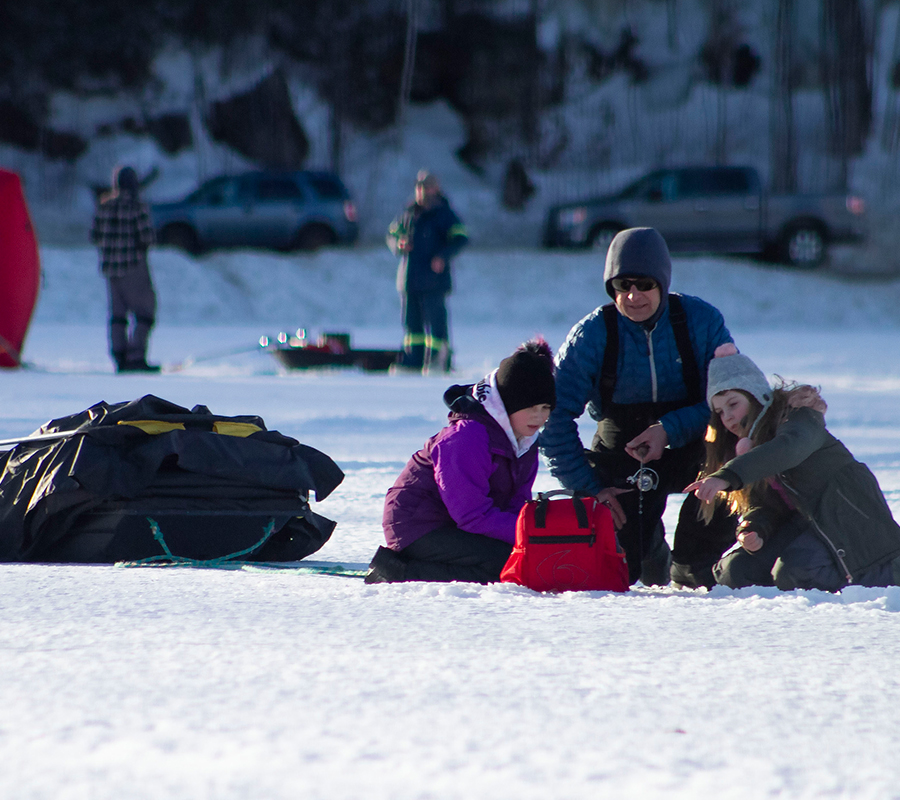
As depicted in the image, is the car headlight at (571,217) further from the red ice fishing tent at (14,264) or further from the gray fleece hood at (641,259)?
the gray fleece hood at (641,259)

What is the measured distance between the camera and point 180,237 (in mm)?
19172

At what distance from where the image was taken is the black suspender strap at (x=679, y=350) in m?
3.87

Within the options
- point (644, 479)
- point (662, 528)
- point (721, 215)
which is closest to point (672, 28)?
point (721, 215)

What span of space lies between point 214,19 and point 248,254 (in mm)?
8648

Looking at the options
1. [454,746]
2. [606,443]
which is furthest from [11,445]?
[454,746]

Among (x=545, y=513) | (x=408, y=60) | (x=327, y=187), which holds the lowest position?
(x=545, y=513)

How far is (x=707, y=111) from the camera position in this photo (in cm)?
2619

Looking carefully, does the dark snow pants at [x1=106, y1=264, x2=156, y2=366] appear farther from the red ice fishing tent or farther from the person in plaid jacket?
the red ice fishing tent

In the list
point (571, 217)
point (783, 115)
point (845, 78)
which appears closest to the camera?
point (571, 217)

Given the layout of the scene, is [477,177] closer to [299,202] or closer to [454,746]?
[299,202]

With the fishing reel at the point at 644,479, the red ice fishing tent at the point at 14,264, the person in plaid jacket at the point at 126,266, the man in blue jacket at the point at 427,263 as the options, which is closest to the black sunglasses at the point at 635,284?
the fishing reel at the point at 644,479

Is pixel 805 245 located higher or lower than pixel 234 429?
higher

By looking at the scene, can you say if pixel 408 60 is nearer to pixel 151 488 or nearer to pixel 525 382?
pixel 151 488

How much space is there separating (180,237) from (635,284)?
53.2 feet
